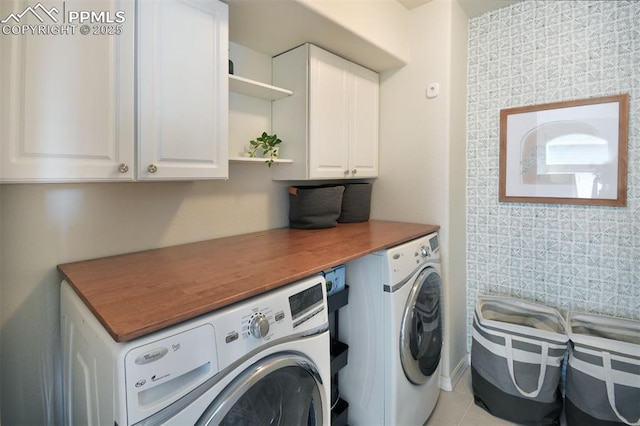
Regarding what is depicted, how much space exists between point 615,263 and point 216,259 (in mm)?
2191

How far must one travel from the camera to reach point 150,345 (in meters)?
0.67

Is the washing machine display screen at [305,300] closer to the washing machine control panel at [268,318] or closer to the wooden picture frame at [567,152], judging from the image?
the washing machine control panel at [268,318]

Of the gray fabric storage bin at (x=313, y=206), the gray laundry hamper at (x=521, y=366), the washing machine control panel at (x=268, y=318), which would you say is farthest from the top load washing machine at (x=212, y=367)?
the gray laundry hamper at (x=521, y=366)

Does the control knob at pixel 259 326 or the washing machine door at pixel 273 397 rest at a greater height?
the control knob at pixel 259 326

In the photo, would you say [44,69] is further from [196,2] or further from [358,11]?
[358,11]

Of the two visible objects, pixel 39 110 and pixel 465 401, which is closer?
pixel 39 110

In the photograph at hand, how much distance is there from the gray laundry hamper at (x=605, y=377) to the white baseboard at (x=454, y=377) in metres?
0.60

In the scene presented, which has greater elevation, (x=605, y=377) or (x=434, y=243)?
(x=434, y=243)

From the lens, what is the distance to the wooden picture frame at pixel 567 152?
171 centimetres

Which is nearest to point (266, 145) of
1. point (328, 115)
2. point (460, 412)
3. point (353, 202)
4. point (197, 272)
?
point (328, 115)

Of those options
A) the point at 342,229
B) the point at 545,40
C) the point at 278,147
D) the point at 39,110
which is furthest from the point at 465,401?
the point at 39,110

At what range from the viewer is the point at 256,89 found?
169cm

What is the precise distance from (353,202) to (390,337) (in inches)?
39.3

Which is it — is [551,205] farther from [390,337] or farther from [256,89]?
[256,89]
